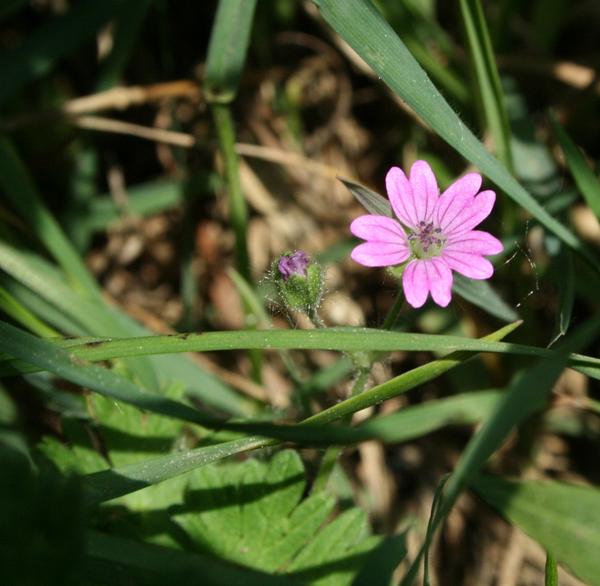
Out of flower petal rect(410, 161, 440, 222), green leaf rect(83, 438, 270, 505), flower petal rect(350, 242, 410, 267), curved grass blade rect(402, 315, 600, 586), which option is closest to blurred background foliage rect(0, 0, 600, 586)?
green leaf rect(83, 438, 270, 505)

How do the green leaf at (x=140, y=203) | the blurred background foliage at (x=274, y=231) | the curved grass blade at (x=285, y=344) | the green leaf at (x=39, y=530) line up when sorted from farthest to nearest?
the green leaf at (x=140, y=203), the blurred background foliage at (x=274, y=231), the curved grass blade at (x=285, y=344), the green leaf at (x=39, y=530)

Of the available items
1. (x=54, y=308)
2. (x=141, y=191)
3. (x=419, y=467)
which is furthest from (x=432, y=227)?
(x=141, y=191)

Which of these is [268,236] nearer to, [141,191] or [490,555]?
[141,191]

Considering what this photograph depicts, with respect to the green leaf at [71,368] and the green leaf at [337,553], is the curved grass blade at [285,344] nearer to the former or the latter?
the green leaf at [71,368]

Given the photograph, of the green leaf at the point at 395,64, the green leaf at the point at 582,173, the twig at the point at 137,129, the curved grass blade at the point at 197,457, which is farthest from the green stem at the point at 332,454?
the twig at the point at 137,129

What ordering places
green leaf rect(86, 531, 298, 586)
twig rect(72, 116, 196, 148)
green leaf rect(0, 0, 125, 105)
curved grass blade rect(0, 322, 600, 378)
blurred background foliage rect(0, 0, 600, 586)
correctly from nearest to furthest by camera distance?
green leaf rect(86, 531, 298, 586) → curved grass blade rect(0, 322, 600, 378) → blurred background foliage rect(0, 0, 600, 586) → green leaf rect(0, 0, 125, 105) → twig rect(72, 116, 196, 148)

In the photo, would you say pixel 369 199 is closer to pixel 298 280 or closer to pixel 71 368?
pixel 298 280

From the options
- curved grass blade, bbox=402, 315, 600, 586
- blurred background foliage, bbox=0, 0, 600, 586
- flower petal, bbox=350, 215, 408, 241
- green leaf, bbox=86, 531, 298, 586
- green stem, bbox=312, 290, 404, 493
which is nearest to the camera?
curved grass blade, bbox=402, 315, 600, 586

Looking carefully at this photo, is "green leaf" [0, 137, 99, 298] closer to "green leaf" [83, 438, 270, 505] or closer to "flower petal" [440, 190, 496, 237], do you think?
"green leaf" [83, 438, 270, 505]
